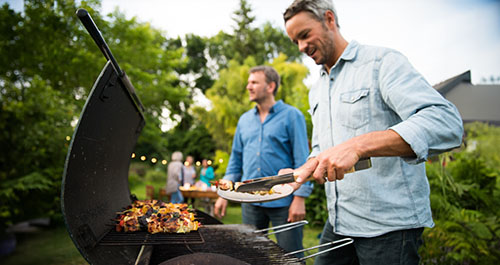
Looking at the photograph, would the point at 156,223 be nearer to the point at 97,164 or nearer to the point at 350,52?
the point at 97,164

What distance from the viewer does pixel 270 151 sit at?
317cm

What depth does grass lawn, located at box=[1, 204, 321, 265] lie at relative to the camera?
500 cm

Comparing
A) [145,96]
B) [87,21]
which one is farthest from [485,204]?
[145,96]

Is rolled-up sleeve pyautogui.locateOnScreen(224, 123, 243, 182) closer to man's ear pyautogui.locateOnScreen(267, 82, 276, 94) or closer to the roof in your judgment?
man's ear pyautogui.locateOnScreen(267, 82, 276, 94)

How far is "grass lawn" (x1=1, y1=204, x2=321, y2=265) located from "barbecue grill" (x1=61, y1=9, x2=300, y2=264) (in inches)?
156

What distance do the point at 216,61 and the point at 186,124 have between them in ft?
23.8

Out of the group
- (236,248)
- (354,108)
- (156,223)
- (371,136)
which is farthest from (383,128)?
(156,223)

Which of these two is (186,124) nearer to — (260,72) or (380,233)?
(260,72)

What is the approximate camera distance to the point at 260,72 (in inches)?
135

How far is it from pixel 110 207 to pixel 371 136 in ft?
5.44

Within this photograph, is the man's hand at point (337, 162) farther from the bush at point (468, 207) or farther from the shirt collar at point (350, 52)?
the bush at point (468, 207)

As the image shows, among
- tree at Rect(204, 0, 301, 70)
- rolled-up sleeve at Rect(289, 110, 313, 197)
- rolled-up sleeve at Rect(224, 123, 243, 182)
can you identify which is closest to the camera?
rolled-up sleeve at Rect(289, 110, 313, 197)

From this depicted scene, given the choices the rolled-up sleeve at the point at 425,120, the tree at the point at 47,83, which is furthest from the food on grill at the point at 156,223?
the tree at the point at 47,83

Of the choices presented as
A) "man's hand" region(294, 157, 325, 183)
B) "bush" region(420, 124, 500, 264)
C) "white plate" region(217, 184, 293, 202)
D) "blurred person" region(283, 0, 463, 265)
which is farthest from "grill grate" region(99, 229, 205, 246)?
"bush" region(420, 124, 500, 264)
